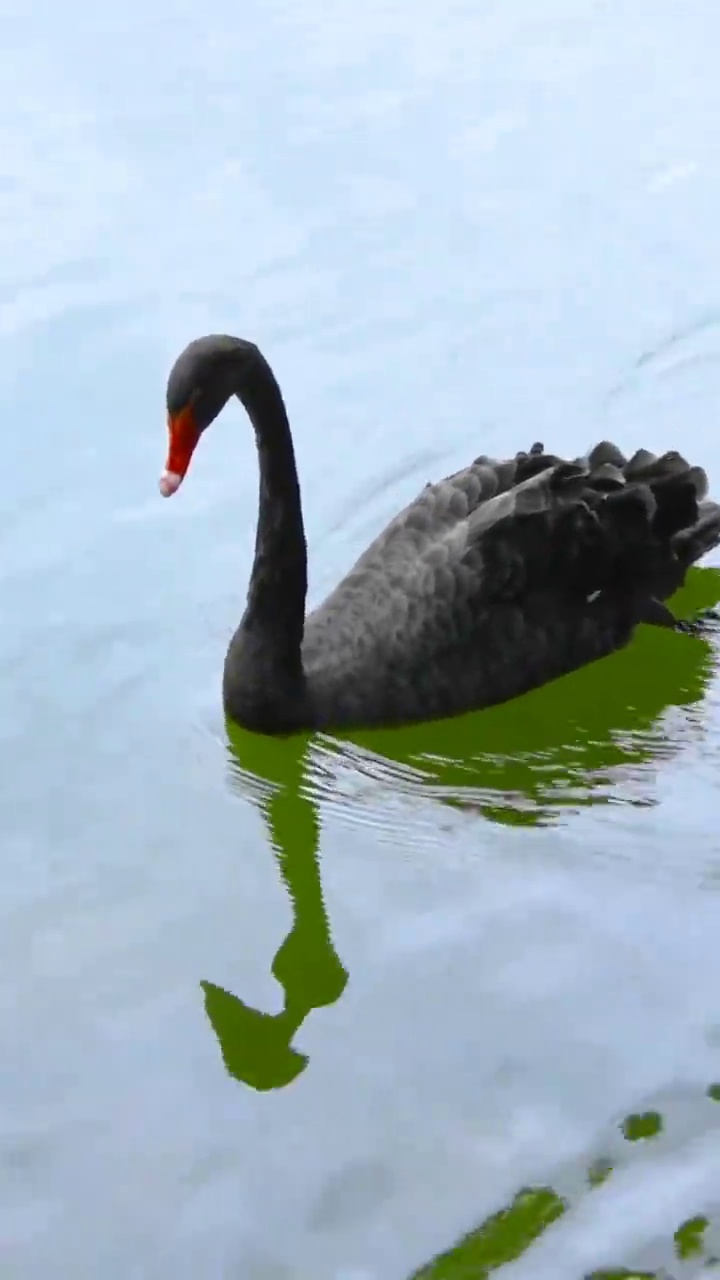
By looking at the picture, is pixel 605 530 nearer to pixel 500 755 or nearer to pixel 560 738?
pixel 560 738

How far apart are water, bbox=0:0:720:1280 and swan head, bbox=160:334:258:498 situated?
80 centimetres

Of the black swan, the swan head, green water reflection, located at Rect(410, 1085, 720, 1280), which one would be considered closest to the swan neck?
the black swan

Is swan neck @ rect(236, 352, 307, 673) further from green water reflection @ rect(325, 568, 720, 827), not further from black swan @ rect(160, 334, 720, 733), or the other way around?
green water reflection @ rect(325, 568, 720, 827)

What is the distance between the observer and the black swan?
17.4 ft

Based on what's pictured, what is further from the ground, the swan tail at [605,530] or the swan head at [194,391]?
the swan head at [194,391]

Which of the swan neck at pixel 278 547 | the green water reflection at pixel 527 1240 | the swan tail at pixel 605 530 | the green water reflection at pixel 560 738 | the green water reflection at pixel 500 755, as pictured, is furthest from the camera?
the swan tail at pixel 605 530

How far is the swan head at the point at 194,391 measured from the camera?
4.99 meters

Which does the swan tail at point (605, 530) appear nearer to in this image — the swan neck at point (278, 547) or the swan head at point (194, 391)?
the swan neck at point (278, 547)

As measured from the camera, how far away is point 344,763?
530cm

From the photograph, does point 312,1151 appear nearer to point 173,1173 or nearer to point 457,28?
point 173,1173

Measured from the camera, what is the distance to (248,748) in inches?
213

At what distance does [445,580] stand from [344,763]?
0.54 m

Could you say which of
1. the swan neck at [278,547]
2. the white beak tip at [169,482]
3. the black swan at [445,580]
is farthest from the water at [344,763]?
the white beak tip at [169,482]

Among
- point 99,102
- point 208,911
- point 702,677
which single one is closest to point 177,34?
point 99,102
